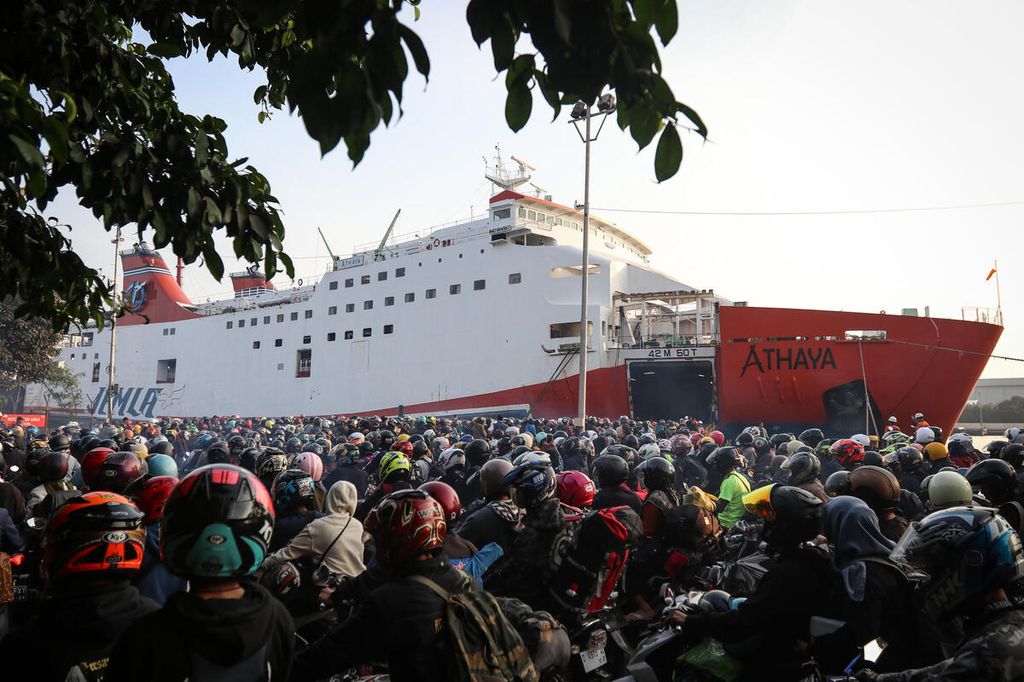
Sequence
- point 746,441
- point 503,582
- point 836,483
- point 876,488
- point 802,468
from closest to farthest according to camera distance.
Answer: point 503,582 < point 876,488 < point 836,483 < point 802,468 < point 746,441

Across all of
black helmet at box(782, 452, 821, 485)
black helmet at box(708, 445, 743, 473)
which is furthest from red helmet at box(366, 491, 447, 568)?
black helmet at box(708, 445, 743, 473)

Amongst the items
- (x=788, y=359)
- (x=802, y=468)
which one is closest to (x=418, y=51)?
(x=802, y=468)

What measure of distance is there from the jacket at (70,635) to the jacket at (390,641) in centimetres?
57

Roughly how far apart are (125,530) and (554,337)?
85.8ft

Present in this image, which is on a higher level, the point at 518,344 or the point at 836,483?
the point at 518,344

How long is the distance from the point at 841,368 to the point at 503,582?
830 inches

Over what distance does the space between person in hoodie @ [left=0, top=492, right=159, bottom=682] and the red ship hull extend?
2193cm

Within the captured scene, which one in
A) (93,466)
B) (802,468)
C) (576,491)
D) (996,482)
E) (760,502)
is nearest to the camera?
(760,502)

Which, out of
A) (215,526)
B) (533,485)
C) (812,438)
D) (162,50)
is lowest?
(812,438)

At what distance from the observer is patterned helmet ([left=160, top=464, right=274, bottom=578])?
201cm

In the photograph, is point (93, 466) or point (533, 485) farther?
point (93, 466)

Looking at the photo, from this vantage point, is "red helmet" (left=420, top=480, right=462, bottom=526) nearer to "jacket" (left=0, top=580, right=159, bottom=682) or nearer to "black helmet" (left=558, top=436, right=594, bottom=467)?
"jacket" (left=0, top=580, right=159, bottom=682)

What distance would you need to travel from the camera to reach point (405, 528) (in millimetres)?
2561

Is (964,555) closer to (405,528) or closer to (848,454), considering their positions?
(405,528)
